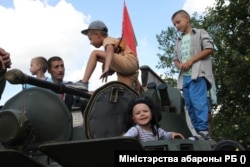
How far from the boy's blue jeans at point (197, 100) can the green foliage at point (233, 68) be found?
52.4 feet

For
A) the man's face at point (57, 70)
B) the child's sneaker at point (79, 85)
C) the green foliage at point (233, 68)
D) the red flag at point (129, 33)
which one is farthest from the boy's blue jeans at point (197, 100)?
the green foliage at point (233, 68)

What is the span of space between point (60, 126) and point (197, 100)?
2.05 m

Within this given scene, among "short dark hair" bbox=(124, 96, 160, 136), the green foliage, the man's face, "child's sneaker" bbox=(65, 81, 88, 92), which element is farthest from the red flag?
the green foliage

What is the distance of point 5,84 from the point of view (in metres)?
4.66

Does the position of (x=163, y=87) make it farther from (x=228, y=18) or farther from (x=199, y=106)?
(x=228, y=18)

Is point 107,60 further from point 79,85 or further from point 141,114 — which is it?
point 141,114

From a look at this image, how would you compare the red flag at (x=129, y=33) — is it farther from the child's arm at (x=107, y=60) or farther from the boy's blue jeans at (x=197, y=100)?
the child's arm at (x=107, y=60)

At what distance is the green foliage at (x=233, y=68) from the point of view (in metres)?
22.5

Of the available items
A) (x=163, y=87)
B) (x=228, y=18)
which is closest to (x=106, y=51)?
(x=163, y=87)

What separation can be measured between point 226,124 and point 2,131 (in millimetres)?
20800

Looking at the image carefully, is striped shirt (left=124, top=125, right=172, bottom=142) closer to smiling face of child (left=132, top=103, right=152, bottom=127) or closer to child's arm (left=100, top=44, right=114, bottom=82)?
smiling face of child (left=132, top=103, right=152, bottom=127)

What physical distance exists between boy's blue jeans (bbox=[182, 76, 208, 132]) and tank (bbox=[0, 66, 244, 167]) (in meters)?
1.19

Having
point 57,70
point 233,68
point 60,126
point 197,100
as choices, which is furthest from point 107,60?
point 233,68

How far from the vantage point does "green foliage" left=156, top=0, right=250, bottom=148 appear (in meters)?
22.5
